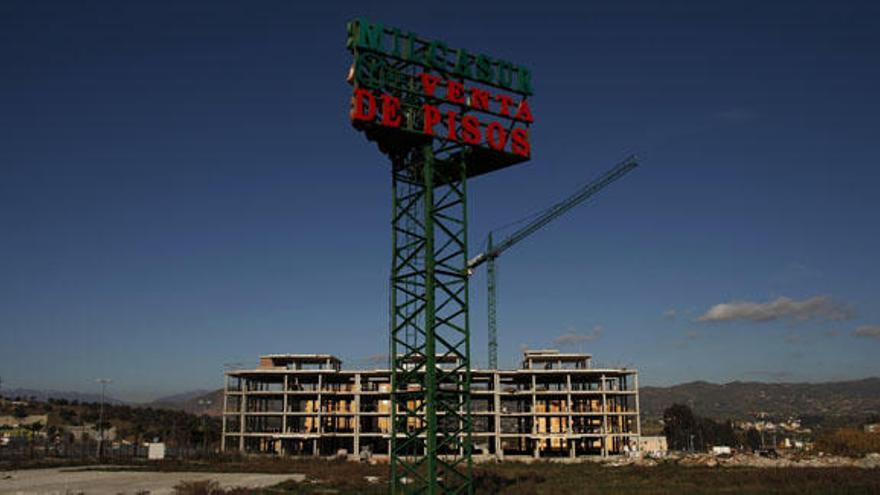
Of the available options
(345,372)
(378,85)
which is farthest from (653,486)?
(345,372)

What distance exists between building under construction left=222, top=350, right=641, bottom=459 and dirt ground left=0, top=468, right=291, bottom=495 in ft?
122

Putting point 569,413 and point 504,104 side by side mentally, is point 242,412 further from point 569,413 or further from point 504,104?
point 504,104

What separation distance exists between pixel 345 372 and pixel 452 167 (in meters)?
75.2

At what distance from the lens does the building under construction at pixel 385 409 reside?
105m

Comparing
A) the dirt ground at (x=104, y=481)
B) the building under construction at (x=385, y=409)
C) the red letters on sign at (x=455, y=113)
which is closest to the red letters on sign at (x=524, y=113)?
the red letters on sign at (x=455, y=113)

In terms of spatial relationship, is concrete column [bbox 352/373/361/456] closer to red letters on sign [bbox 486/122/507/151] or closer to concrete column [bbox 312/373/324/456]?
concrete column [bbox 312/373/324/456]

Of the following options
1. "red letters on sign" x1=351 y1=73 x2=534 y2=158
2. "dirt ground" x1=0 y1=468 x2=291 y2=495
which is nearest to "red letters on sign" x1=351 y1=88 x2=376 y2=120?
"red letters on sign" x1=351 y1=73 x2=534 y2=158

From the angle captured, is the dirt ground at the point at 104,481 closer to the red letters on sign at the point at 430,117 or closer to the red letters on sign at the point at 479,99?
the red letters on sign at the point at 430,117

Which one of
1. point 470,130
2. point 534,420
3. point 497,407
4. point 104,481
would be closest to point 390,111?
point 470,130

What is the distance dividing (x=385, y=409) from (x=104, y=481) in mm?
54251

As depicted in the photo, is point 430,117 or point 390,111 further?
point 430,117

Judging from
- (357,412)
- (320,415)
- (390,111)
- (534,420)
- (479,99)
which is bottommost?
(534,420)

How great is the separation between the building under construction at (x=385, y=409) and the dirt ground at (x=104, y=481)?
37.3m

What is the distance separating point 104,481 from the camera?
184 feet
